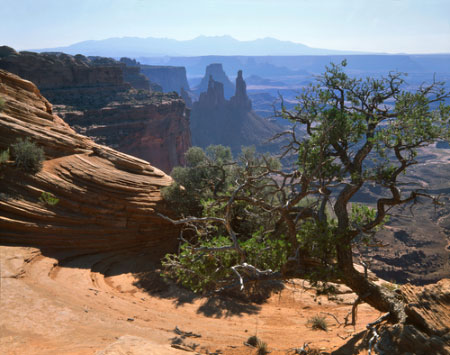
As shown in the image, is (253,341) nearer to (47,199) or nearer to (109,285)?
(109,285)

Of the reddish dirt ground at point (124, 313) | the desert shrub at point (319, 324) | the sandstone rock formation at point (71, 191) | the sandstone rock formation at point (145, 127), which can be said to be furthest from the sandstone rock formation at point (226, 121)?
the desert shrub at point (319, 324)

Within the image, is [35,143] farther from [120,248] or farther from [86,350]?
[86,350]

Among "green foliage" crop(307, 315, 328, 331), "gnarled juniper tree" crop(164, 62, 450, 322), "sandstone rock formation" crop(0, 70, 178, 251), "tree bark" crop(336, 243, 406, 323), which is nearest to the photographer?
"tree bark" crop(336, 243, 406, 323)

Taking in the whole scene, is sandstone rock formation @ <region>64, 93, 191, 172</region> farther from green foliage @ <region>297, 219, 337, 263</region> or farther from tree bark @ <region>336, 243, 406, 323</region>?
tree bark @ <region>336, 243, 406, 323</region>

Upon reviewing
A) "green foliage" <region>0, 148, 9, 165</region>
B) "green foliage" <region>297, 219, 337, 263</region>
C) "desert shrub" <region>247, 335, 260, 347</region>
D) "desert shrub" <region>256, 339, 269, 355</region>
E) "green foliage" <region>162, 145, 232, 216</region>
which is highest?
"green foliage" <region>0, 148, 9, 165</region>

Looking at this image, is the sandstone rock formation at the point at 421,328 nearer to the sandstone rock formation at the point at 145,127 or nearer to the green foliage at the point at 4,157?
the green foliage at the point at 4,157

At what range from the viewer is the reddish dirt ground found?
29.6 ft

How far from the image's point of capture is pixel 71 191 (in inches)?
712

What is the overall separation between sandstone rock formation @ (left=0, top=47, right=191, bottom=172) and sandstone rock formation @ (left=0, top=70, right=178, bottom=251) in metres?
34.0

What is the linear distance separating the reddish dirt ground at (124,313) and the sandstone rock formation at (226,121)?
11326 cm

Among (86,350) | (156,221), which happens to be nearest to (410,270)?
(156,221)

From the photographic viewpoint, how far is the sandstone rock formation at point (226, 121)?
131m

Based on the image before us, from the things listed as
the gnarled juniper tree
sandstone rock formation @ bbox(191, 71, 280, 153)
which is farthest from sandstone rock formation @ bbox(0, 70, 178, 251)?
sandstone rock formation @ bbox(191, 71, 280, 153)

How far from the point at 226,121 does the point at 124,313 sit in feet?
417
